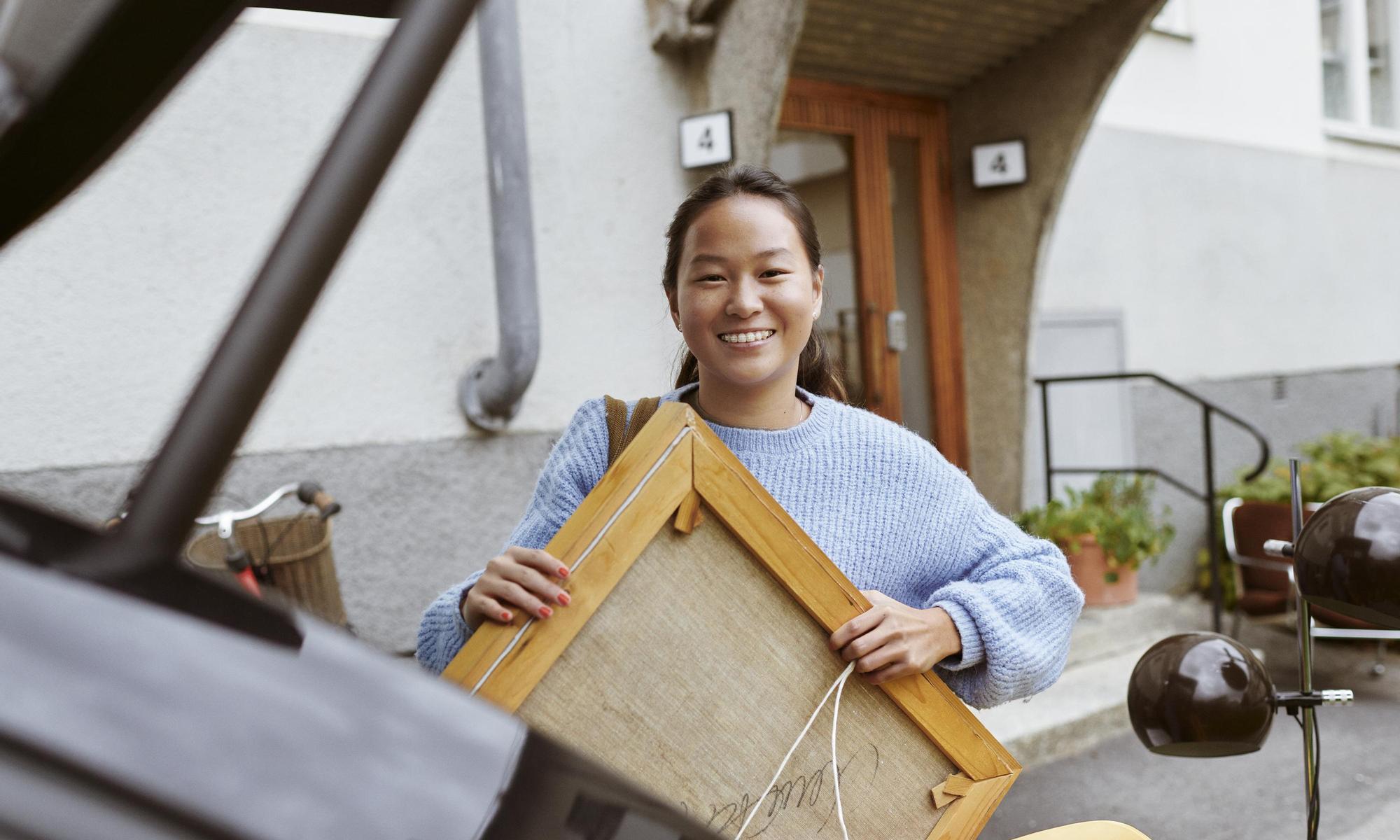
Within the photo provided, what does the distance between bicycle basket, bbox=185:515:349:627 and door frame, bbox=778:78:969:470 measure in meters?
3.16

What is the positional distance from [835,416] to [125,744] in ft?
4.07

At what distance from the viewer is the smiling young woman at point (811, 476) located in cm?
140

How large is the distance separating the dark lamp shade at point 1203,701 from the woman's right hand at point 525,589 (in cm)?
79

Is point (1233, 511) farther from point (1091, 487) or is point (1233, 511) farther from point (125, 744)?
point (125, 744)

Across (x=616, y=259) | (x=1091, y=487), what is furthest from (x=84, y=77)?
(x=1091, y=487)

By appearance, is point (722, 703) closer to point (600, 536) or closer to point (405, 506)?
point (600, 536)

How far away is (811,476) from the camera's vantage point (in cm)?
156

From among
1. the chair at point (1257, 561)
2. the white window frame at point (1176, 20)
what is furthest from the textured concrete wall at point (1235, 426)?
the white window frame at point (1176, 20)

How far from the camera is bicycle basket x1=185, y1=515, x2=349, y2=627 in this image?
303cm

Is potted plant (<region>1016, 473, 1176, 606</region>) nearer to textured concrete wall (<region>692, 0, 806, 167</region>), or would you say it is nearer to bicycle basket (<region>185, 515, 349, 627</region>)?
textured concrete wall (<region>692, 0, 806, 167</region>)

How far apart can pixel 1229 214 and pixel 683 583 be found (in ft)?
24.5

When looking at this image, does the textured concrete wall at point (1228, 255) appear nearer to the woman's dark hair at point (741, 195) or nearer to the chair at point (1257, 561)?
the chair at point (1257, 561)

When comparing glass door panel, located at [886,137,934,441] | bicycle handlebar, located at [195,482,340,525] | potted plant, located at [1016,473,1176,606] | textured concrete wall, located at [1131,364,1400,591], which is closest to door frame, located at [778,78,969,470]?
glass door panel, located at [886,137,934,441]

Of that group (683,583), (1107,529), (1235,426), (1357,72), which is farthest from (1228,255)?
(683,583)
